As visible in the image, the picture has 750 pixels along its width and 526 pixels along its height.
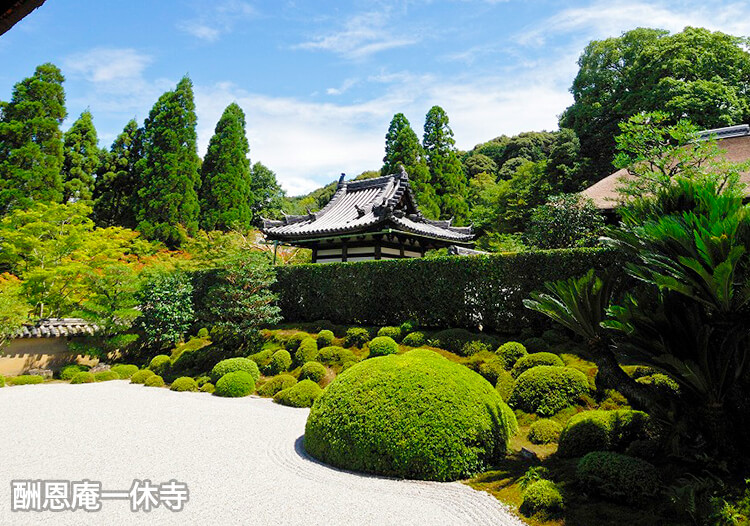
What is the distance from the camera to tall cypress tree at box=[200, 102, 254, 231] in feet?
104

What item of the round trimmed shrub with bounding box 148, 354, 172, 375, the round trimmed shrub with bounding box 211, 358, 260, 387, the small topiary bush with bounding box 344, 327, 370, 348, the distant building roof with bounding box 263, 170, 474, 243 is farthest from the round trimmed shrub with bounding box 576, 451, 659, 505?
the round trimmed shrub with bounding box 148, 354, 172, 375

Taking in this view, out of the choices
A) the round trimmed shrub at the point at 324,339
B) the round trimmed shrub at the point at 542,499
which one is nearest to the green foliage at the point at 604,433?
the round trimmed shrub at the point at 542,499

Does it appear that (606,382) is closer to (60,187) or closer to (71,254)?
(71,254)

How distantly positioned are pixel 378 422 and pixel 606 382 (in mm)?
2762

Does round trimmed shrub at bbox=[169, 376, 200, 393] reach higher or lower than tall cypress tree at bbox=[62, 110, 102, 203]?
lower

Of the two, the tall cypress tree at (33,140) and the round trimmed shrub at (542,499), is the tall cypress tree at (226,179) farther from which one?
the round trimmed shrub at (542,499)

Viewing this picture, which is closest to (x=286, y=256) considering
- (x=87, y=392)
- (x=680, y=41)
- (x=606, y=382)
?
(x=87, y=392)

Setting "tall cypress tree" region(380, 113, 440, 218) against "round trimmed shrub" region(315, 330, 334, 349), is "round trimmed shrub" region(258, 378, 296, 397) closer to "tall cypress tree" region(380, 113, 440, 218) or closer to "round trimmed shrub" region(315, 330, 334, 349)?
"round trimmed shrub" region(315, 330, 334, 349)

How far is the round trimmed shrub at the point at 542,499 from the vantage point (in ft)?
13.8

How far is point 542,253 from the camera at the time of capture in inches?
431

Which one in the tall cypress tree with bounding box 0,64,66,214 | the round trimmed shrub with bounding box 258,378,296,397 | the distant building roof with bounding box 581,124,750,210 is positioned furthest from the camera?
the tall cypress tree with bounding box 0,64,66,214

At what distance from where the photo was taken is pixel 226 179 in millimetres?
32344

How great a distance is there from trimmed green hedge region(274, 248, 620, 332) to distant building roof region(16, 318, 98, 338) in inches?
284

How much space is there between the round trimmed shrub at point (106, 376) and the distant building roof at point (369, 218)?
755 cm
